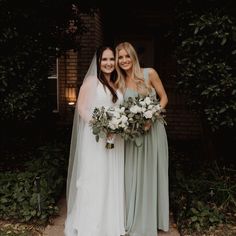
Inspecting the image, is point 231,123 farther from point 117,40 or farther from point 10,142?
point 117,40

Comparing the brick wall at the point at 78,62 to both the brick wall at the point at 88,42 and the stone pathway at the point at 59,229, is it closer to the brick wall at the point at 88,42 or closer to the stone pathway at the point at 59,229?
the brick wall at the point at 88,42

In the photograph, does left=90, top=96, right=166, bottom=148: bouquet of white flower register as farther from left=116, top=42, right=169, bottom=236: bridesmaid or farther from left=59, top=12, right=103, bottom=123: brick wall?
left=59, top=12, right=103, bottom=123: brick wall

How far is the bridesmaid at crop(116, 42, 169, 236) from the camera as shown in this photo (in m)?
4.50

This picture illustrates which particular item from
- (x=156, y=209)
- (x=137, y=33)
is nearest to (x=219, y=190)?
(x=156, y=209)

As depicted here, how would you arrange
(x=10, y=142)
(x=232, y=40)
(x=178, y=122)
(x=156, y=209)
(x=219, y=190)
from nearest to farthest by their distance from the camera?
(x=232, y=40) → (x=156, y=209) → (x=219, y=190) → (x=10, y=142) → (x=178, y=122)

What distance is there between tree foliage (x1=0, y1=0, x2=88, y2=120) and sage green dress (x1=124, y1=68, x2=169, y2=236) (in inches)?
50.8

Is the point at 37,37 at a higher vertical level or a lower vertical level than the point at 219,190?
higher

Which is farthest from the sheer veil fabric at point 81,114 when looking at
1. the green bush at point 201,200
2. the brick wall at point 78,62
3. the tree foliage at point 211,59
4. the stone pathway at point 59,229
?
the brick wall at point 78,62

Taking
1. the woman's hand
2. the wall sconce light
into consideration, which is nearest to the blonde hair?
the woman's hand

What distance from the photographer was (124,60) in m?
4.43

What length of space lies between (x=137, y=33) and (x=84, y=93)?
246 inches

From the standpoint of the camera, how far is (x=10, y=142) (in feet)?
28.6

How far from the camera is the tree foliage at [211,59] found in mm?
4023

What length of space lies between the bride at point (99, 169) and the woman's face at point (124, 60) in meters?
0.09
